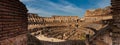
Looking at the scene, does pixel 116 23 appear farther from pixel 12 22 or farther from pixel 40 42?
pixel 40 42

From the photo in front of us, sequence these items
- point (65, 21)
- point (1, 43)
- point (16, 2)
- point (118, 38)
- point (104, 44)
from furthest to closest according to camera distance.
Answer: point (65, 21) → point (104, 44) → point (16, 2) → point (118, 38) → point (1, 43)

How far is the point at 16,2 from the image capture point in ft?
36.6

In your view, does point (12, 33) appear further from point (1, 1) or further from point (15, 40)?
point (1, 1)

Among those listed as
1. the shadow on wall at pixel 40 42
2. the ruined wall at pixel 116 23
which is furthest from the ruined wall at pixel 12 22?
the shadow on wall at pixel 40 42

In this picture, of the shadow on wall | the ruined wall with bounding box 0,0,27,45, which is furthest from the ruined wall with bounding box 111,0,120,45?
the shadow on wall

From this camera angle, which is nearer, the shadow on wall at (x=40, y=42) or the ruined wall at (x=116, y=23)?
the ruined wall at (x=116, y=23)

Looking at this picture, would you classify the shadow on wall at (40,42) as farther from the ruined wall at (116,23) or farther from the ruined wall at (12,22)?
the ruined wall at (116,23)

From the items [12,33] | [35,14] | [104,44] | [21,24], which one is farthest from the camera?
[35,14]

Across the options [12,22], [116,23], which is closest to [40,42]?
[12,22]

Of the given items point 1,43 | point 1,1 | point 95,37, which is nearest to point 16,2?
point 1,1

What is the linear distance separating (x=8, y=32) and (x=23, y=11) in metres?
2.85

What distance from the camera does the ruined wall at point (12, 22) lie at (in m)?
9.27

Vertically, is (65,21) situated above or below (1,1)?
below

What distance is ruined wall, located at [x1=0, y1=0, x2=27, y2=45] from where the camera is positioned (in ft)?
30.4
